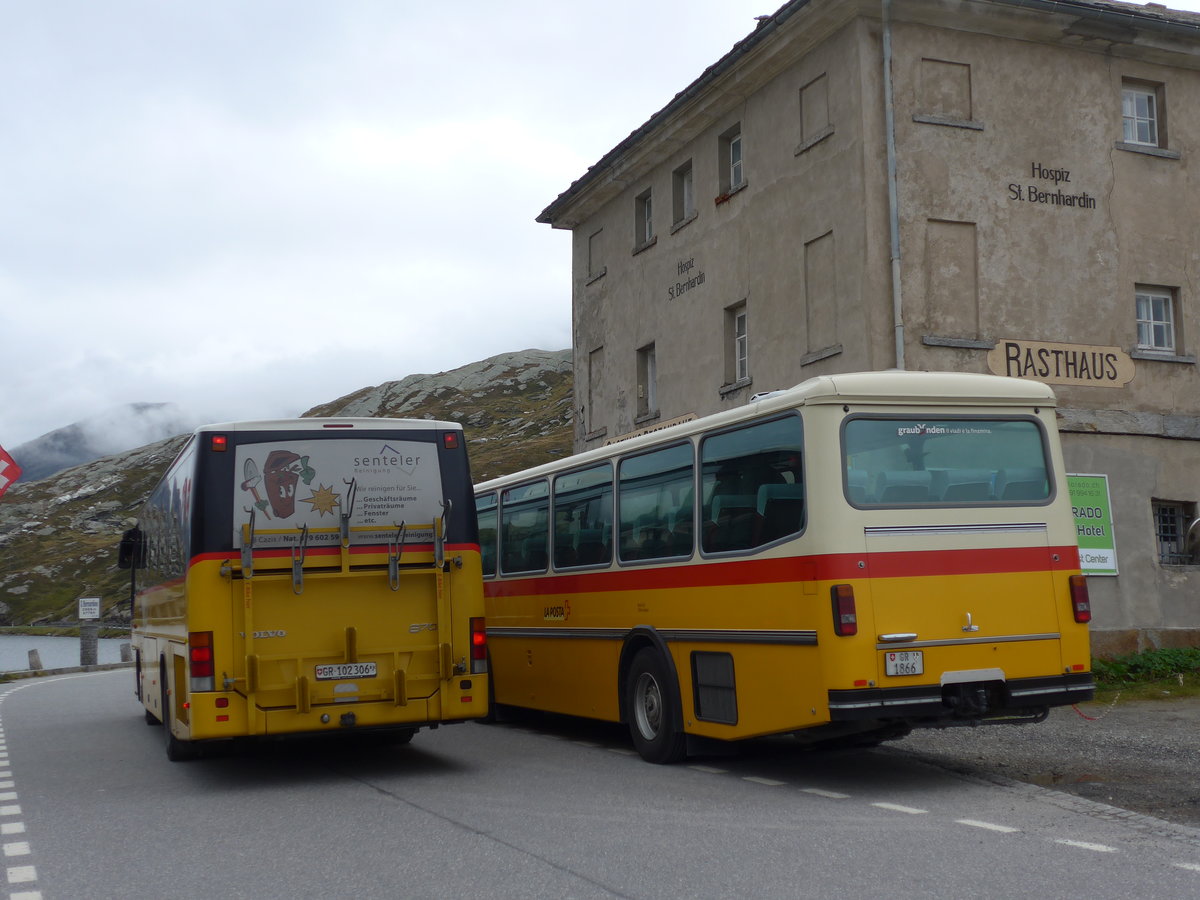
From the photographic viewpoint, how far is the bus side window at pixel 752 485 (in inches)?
369

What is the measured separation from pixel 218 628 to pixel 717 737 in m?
3.87

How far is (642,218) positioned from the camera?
26.6 metres

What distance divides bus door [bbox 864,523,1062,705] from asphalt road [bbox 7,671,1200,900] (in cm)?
87

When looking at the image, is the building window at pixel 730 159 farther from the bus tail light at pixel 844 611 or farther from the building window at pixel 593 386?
the bus tail light at pixel 844 611

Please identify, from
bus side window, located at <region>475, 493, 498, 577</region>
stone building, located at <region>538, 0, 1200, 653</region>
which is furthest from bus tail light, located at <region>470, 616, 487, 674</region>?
stone building, located at <region>538, 0, 1200, 653</region>

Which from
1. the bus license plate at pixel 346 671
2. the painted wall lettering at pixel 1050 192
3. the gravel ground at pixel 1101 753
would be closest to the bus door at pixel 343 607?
the bus license plate at pixel 346 671

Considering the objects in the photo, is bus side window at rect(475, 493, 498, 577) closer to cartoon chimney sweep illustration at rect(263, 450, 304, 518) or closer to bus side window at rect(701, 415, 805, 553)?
cartoon chimney sweep illustration at rect(263, 450, 304, 518)

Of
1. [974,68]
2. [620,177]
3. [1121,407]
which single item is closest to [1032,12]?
[974,68]

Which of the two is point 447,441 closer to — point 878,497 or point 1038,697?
point 878,497

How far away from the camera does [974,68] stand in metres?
19.5

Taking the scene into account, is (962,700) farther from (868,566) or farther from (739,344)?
(739,344)

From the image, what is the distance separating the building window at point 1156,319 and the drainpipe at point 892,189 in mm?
4290

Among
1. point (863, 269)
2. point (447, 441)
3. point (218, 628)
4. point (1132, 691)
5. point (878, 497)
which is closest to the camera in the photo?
point (878, 497)

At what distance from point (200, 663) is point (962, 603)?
557 centimetres
